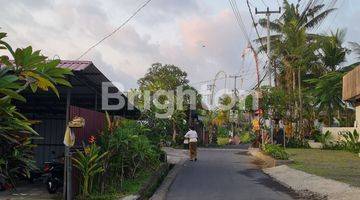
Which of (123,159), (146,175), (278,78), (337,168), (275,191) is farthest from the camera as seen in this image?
(278,78)

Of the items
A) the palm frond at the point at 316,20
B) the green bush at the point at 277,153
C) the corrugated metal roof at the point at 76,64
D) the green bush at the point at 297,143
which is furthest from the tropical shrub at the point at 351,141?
the corrugated metal roof at the point at 76,64

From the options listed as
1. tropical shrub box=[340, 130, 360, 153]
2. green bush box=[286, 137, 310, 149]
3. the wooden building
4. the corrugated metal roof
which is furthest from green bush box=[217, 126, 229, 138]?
the corrugated metal roof

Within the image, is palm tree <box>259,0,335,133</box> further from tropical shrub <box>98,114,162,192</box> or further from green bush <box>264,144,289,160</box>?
tropical shrub <box>98,114,162,192</box>

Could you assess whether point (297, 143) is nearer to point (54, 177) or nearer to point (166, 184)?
point (166, 184)

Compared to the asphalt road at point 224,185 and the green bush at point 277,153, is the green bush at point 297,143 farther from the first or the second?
the asphalt road at point 224,185

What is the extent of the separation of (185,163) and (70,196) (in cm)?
1221

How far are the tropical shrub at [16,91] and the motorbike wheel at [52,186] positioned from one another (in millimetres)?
8016

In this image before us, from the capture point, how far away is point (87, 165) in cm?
1102

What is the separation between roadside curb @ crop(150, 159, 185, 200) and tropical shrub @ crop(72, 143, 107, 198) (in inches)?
76.3

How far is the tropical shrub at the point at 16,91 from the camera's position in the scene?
345 cm

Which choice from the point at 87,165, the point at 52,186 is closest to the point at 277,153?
the point at 52,186

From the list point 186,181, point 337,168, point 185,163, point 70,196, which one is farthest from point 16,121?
point 185,163

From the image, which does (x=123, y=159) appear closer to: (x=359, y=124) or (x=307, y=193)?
(x=307, y=193)

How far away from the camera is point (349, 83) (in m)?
25.8
